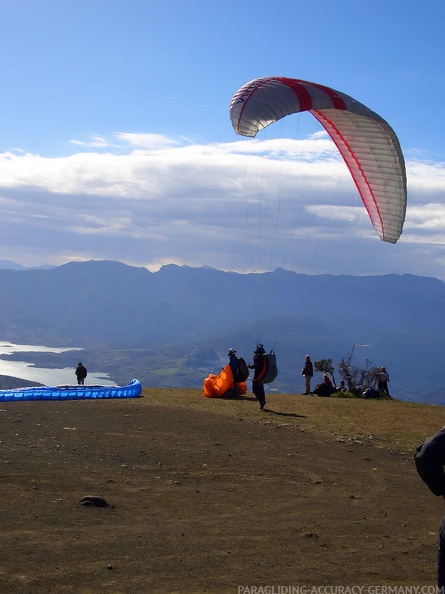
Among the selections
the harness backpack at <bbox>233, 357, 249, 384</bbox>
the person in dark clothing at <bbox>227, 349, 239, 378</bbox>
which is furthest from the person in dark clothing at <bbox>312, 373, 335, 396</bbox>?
the person in dark clothing at <bbox>227, 349, 239, 378</bbox>

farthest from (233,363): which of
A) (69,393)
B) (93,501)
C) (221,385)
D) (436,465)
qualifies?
(436,465)

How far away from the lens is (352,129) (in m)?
19.8

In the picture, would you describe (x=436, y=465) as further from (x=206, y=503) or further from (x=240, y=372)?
(x=240, y=372)

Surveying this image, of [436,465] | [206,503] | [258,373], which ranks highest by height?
[436,465]

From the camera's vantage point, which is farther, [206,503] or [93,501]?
[206,503]

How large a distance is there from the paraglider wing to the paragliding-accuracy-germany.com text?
12.0 metres

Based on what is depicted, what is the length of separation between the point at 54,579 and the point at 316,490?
5.94m

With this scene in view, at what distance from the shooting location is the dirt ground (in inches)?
319

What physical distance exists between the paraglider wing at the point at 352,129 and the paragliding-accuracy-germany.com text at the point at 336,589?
39.5 feet

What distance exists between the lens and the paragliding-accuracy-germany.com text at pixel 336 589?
25.0 ft

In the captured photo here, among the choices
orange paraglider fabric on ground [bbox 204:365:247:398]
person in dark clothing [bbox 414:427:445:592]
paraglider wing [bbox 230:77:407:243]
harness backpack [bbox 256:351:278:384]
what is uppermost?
paraglider wing [bbox 230:77:407:243]

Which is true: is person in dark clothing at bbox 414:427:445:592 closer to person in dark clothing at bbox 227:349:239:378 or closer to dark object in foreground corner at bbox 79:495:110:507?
dark object in foreground corner at bbox 79:495:110:507

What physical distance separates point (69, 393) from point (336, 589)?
16.2 metres

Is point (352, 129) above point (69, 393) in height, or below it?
above
